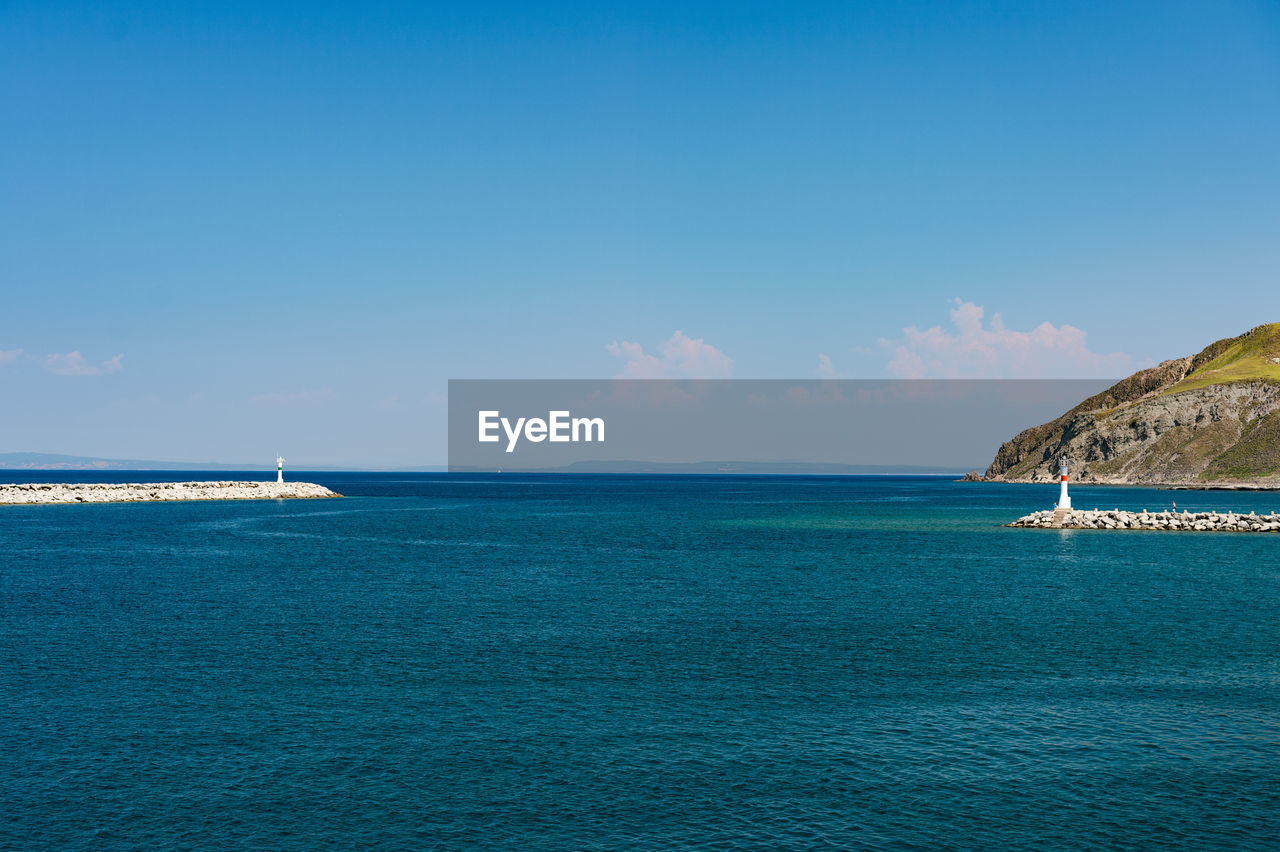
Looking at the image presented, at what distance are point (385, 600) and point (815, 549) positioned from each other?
143 feet

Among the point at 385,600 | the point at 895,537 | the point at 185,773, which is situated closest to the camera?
the point at 185,773

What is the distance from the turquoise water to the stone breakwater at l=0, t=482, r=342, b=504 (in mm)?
116606

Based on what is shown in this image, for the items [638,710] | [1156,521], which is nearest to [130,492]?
[1156,521]

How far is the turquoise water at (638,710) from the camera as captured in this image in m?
19.8

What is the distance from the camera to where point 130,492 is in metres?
177

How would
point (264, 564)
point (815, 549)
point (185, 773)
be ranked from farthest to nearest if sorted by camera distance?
point (815, 549) < point (264, 564) < point (185, 773)

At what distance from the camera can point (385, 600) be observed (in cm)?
5128

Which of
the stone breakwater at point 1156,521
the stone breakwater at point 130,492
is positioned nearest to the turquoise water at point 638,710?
the stone breakwater at point 1156,521

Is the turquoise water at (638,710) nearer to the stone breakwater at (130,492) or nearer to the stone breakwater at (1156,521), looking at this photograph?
the stone breakwater at (1156,521)

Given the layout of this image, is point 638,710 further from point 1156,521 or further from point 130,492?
point 130,492

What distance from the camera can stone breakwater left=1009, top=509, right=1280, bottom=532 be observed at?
10112cm

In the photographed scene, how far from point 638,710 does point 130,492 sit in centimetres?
17819

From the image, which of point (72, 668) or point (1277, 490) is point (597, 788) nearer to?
A: point (72, 668)

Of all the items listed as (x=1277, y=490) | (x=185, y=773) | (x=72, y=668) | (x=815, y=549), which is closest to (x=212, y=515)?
(x=815, y=549)
